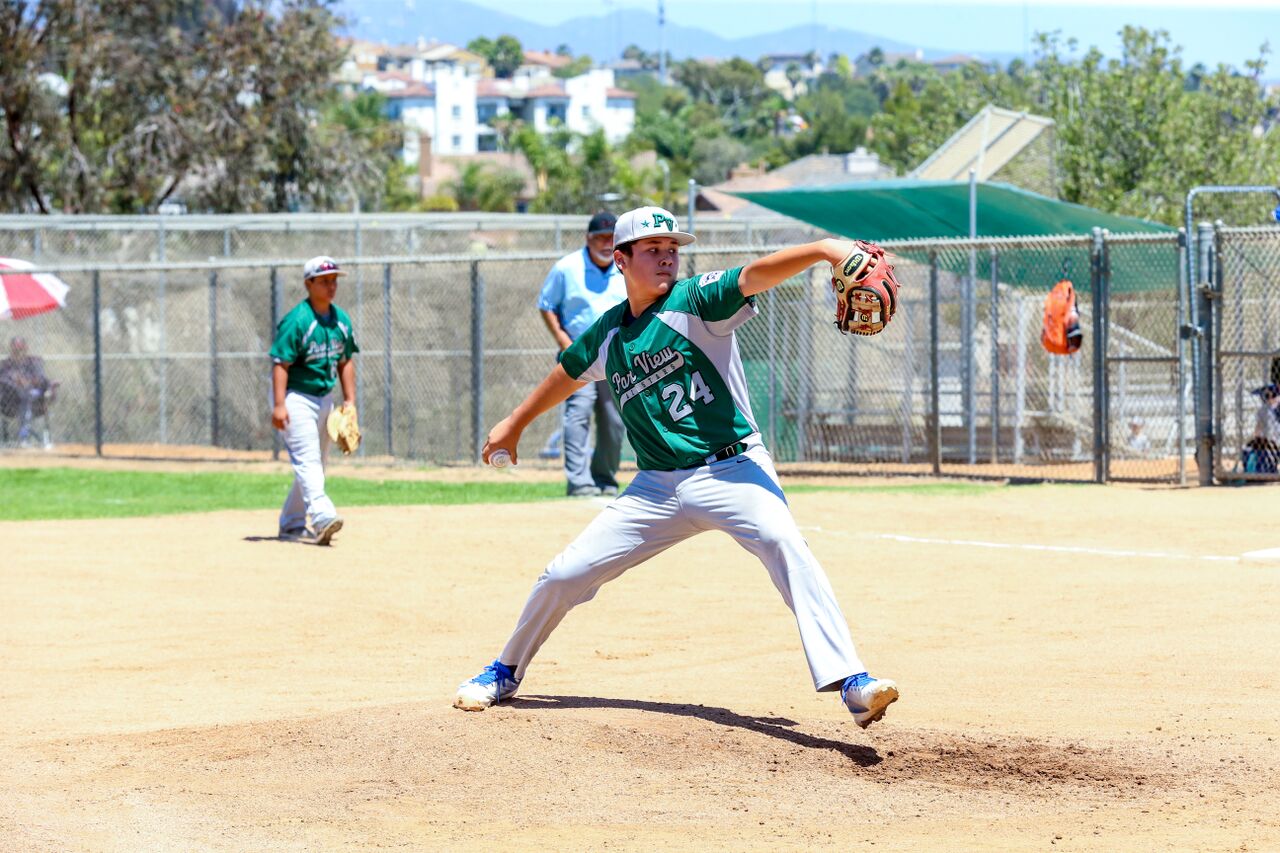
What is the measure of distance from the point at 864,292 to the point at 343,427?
7.13m

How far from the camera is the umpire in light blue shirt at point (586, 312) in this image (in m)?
13.3

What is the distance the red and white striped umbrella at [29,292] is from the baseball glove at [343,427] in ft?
32.7

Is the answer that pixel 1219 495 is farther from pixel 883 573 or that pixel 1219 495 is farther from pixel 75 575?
pixel 75 575

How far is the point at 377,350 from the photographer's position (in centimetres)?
2133

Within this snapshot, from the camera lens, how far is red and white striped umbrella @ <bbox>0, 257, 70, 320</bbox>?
20.5m

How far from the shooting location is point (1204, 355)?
14961 millimetres

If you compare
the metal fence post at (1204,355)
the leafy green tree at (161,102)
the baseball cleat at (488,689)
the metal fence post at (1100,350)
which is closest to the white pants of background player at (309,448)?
the baseball cleat at (488,689)

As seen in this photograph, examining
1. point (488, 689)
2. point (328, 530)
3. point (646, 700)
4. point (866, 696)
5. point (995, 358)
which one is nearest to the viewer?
point (866, 696)

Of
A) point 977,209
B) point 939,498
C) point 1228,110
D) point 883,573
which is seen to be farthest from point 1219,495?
point 1228,110

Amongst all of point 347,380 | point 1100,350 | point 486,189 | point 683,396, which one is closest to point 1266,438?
point 1100,350

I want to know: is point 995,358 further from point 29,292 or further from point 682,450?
point 29,292

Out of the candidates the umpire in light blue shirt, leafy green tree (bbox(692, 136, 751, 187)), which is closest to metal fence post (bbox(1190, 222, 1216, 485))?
the umpire in light blue shirt

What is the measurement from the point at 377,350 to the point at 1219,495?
10970 millimetres

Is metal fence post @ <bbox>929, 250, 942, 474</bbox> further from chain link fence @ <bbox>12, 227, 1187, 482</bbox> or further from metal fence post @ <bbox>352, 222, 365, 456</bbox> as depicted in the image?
metal fence post @ <bbox>352, 222, 365, 456</bbox>
